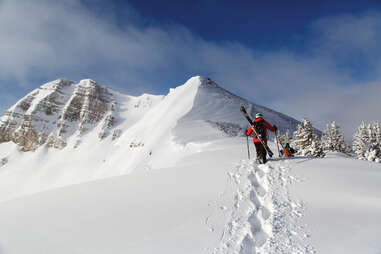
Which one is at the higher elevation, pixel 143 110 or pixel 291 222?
pixel 143 110

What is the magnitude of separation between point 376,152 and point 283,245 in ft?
102

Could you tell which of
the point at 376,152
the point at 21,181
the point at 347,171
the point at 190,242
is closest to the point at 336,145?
the point at 376,152

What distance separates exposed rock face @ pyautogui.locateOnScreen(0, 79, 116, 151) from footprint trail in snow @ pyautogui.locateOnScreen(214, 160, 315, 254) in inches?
3209

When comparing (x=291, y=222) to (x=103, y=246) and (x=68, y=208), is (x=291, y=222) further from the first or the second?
(x=68, y=208)

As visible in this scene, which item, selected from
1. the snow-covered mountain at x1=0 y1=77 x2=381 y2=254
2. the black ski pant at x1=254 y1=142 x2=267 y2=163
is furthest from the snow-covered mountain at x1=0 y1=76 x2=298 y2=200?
the snow-covered mountain at x1=0 y1=77 x2=381 y2=254

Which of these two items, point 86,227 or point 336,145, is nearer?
point 86,227

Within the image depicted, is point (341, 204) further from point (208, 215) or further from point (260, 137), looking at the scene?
point (260, 137)

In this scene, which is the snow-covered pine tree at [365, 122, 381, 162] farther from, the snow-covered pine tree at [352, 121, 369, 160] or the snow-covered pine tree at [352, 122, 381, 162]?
the snow-covered pine tree at [352, 121, 369, 160]

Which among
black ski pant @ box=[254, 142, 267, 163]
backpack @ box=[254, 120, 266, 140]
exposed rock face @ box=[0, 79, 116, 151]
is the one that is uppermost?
exposed rock face @ box=[0, 79, 116, 151]

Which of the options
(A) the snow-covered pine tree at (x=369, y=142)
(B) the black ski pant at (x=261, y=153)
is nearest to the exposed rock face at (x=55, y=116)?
(A) the snow-covered pine tree at (x=369, y=142)

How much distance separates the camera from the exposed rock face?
86.9 metres

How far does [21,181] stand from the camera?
65875 millimetres

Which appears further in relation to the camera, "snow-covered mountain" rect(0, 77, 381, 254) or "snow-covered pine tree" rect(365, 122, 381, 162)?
"snow-covered pine tree" rect(365, 122, 381, 162)

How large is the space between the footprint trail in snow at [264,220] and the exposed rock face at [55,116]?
8151 centimetres
